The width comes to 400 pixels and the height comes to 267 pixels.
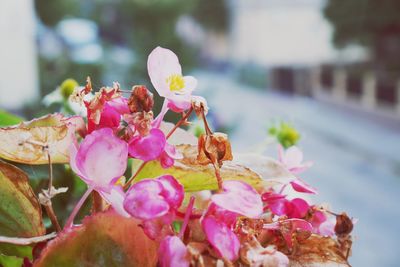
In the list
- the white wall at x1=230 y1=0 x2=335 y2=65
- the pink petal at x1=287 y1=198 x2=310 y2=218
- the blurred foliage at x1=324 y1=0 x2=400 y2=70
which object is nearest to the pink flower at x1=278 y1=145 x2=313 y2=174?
the pink petal at x1=287 y1=198 x2=310 y2=218

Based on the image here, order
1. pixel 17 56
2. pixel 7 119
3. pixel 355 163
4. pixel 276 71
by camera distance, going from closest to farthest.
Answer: pixel 7 119 < pixel 17 56 < pixel 355 163 < pixel 276 71

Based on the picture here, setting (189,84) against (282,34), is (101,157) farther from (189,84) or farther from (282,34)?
(282,34)

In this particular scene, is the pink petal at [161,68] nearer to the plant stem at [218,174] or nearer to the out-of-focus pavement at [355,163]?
the plant stem at [218,174]

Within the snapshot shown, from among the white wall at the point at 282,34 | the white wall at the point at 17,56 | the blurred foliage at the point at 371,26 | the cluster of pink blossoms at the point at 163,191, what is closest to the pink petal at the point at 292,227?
the cluster of pink blossoms at the point at 163,191

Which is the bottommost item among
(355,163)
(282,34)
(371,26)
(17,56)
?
A: (282,34)

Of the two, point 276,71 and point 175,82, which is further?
point 276,71

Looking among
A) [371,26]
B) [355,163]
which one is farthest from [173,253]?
[371,26]
